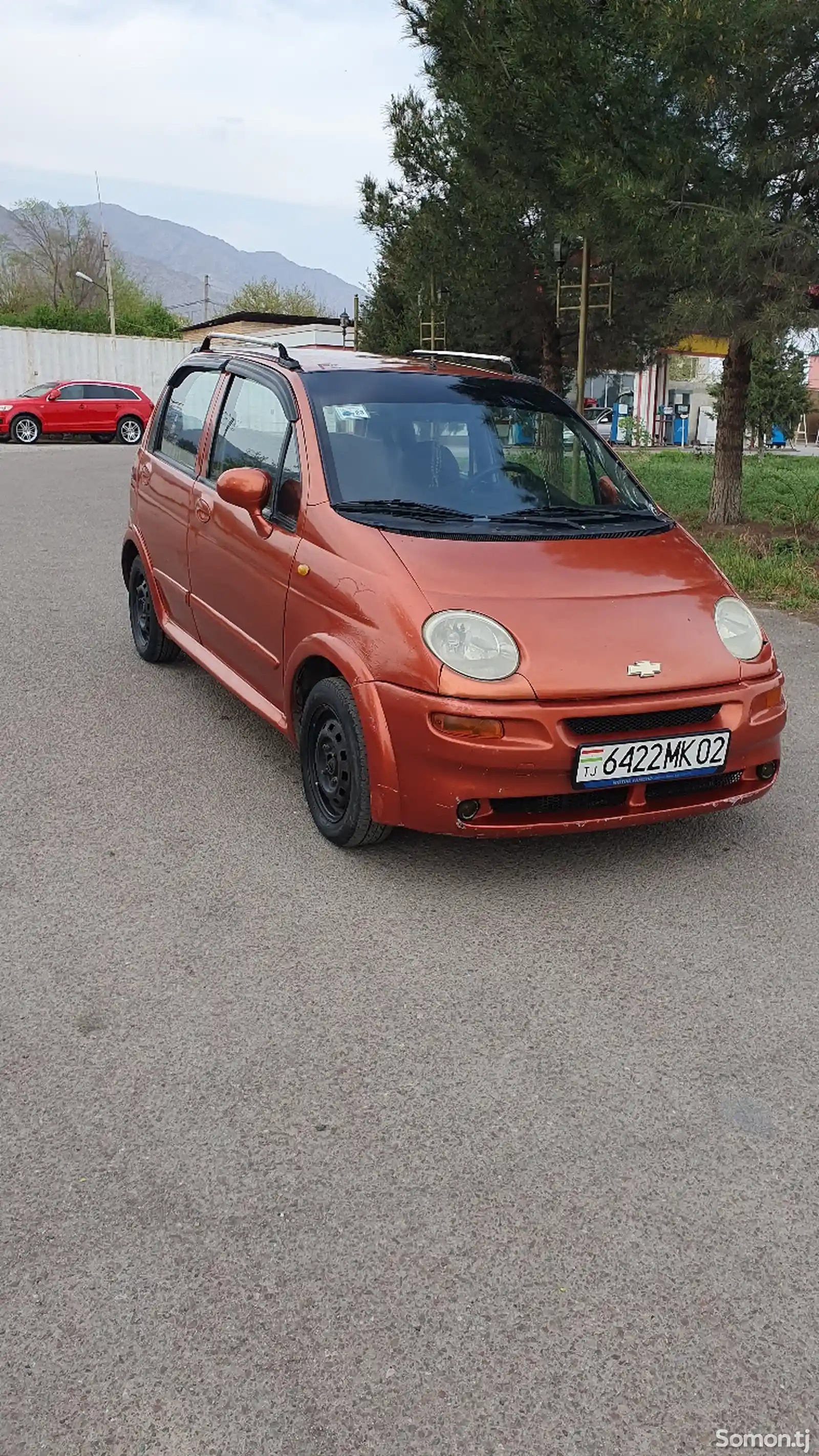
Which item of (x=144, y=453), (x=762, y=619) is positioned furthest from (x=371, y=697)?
(x=762, y=619)

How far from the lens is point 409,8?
12039 millimetres

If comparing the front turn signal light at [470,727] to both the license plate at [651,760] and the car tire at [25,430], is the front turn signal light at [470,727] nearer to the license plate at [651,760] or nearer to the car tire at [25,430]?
the license plate at [651,760]

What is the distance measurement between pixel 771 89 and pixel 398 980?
8296 millimetres

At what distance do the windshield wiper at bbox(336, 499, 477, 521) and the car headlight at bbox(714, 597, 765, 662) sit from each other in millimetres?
942

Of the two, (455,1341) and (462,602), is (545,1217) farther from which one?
(462,602)

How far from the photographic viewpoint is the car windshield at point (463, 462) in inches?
174

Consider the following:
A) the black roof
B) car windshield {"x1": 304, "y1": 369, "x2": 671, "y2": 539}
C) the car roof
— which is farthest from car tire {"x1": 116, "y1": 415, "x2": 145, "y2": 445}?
car windshield {"x1": 304, "y1": 369, "x2": 671, "y2": 539}

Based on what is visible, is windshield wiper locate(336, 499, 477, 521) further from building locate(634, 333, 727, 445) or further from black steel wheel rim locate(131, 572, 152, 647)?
building locate(634, 333, 727, 445)

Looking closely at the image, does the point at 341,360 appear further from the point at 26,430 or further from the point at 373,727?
the point at 26,430

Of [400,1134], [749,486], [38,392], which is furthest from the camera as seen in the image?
[38,392]

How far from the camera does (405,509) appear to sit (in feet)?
14.4

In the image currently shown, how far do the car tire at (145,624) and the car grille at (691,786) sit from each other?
330 centimetres

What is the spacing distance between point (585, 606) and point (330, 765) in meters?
1.05

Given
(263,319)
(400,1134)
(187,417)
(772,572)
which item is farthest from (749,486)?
(263,319)
